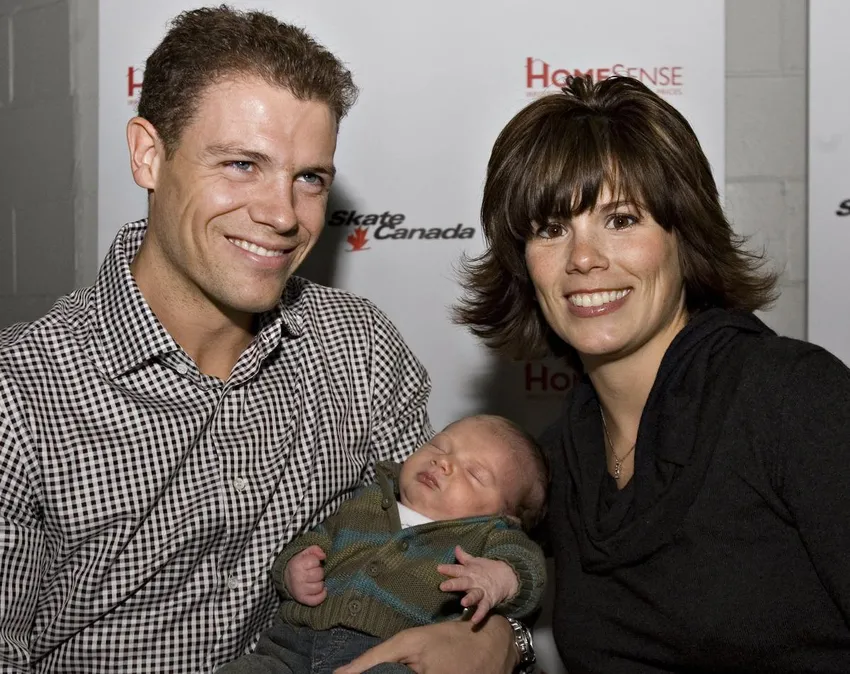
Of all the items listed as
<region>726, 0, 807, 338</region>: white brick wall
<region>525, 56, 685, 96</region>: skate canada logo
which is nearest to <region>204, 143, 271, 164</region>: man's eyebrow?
<region>525, 56, 685, 96</region>: skate canada logo

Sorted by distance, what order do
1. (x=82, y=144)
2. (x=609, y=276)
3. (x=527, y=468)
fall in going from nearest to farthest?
(x=609, y=276) < (x=527, y=468) < (x=82, y=144)

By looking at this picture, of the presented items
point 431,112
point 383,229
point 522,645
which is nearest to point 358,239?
point 383,229

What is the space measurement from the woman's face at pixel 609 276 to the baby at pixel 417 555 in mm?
303

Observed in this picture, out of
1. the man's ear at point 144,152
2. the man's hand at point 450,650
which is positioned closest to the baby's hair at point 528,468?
the man's hand at point 450,650

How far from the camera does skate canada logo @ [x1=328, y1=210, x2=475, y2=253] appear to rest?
262 cm

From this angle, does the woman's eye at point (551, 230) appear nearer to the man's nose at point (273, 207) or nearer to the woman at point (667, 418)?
the woman at point (667, 418)

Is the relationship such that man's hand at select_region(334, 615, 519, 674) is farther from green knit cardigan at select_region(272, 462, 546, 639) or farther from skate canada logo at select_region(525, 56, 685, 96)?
→ skate canada logo at select_region(525, 56, 685, 96)

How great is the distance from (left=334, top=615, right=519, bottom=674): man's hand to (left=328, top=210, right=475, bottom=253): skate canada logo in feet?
3.80

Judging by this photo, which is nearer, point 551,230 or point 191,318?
point 551,230

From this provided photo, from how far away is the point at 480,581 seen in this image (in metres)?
1.60

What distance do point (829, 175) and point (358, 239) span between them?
1.23 metres

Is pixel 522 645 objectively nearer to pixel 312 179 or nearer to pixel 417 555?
pixel 417 555

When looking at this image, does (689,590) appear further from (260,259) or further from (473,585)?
(260,259)

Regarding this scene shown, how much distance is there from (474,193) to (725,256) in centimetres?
101
